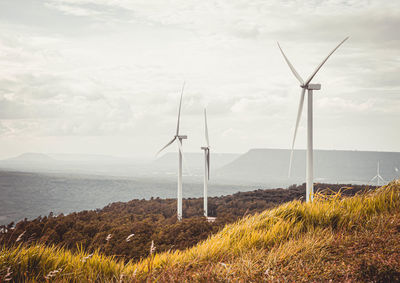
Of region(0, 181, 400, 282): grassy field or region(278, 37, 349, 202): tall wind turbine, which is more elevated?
region(278, 37, 349, 202): tall wind turbine

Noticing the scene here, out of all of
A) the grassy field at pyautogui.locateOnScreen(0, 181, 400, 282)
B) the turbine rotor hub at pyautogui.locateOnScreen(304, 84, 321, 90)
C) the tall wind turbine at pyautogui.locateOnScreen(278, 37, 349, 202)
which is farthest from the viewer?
the turbine rotor hub at pyautogui.locateOnScreen(304, 84, 321, 90)

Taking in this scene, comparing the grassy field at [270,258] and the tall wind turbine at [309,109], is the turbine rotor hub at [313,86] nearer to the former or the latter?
the tall wind turbine at [309,109]

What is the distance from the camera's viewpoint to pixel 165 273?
5.31 meters

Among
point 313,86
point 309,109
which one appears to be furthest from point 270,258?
point 313,86

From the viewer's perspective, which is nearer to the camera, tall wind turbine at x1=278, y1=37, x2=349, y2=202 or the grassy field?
the grassy field

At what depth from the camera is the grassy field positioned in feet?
16.6

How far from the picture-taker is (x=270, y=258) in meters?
5.69

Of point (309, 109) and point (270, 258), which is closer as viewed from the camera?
point (270, 258)

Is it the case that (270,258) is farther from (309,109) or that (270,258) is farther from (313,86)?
(313,86)

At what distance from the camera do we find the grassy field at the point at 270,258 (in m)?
5.06

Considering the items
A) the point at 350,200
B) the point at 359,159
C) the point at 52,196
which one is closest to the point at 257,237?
the point at 350,200

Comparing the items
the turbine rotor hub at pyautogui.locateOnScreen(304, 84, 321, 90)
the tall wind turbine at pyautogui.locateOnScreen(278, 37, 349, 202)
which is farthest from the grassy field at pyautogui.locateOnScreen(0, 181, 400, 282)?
the turbine rotor hub at pyautogui.locateOnScreen(304, 84, 321, 90)

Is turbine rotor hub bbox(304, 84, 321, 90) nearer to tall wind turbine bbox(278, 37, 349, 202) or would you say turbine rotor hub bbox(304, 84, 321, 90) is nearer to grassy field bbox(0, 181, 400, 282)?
tall wind turbine bbox(278, 37, 349, 202)

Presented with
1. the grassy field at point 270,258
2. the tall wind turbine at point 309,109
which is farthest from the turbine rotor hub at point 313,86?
the grassy field at point 270,258
